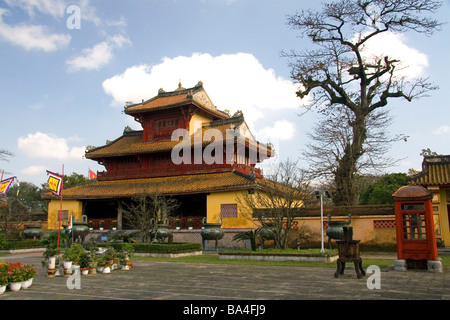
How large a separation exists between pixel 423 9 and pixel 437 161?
7472 millimetres

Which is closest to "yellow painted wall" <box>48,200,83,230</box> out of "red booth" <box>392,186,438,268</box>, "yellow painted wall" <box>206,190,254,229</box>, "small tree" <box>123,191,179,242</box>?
"small tree" <box>123,191,179,242</box>

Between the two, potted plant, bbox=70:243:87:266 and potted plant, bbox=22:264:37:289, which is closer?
potted plant, bbox=22:264:37:289

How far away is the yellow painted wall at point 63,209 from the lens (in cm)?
2852

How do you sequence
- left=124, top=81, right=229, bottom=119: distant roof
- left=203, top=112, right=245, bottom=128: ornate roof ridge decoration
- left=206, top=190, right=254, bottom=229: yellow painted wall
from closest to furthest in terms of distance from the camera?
left=206, top=190, right=254, bottom=229: yellow painted wall < left=203, top=112, right=245, bottom=128: ornate roof ridge decoration < left=124, top=81, right=229, bottom=119: distant roof

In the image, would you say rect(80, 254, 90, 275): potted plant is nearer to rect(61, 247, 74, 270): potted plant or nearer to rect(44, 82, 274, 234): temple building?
rect(61, 247, 74, 270): potted plant

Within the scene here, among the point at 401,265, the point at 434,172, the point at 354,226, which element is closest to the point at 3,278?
the point at 401,265

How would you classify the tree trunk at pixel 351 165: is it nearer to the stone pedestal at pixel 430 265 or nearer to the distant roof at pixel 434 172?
the distant roof at pixel 434 172

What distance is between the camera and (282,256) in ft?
45.1

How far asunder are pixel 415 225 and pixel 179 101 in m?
21.2

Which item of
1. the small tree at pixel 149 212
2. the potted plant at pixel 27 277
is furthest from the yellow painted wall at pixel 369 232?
the potted plant at pixel 27 277

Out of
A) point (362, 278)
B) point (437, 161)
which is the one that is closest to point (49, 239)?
point (362, 278)

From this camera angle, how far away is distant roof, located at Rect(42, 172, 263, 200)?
23.5 metres

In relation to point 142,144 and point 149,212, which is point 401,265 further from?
point 142,144
